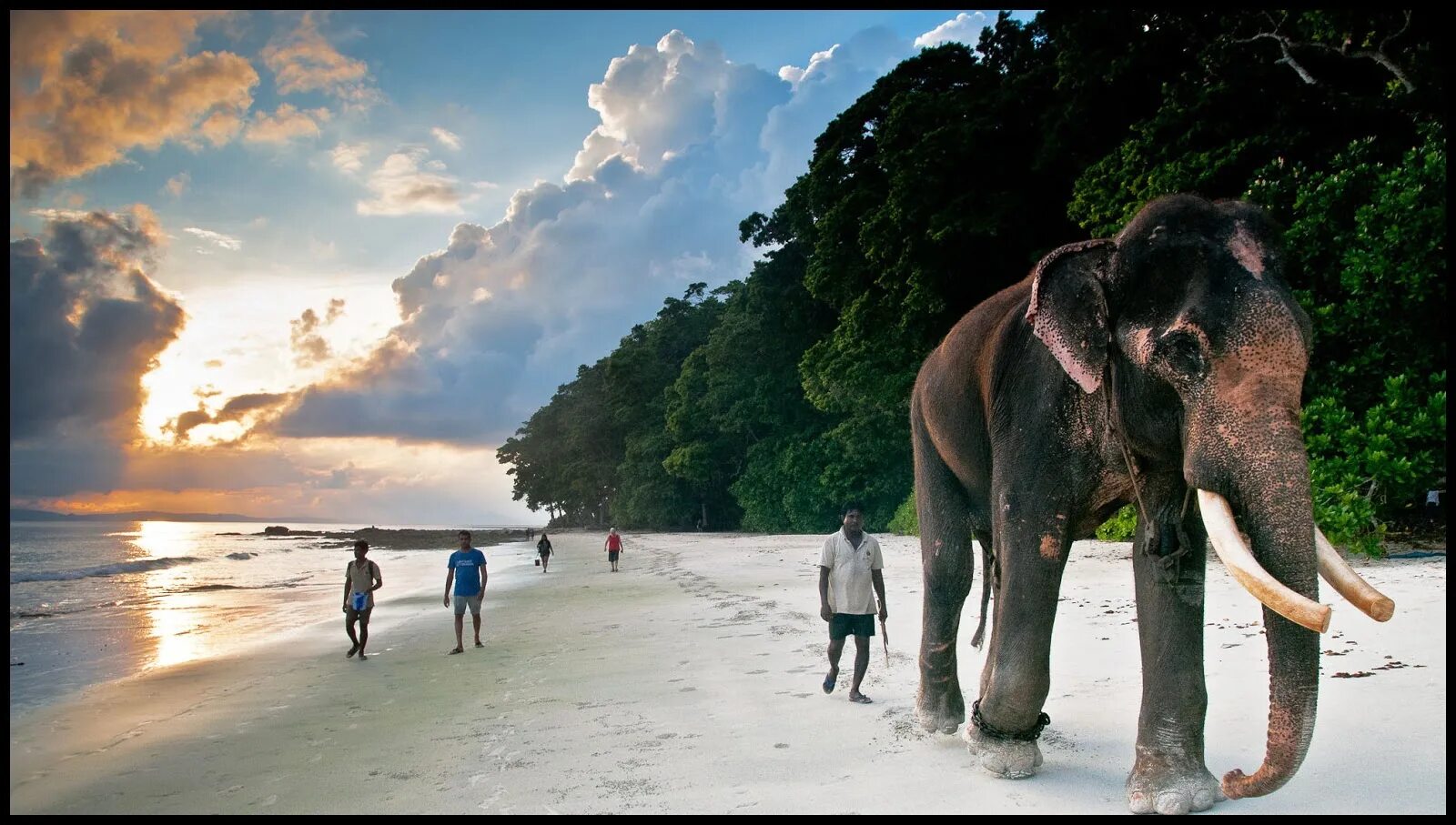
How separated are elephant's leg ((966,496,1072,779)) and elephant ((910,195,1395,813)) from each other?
1 centimetres

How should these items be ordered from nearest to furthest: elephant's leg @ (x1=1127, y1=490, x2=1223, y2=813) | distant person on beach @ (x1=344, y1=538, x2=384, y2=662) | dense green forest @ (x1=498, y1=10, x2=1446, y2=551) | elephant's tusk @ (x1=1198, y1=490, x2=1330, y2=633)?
1. elephant's tusk @ (x1=1198, y1=490, x2=1330, y2=633)
2. elephant's leg @ (x1=1127, y1=490, x2=1223, y2=813)
3. dense green forest @ (x1=498, y1=10, x2=1446, y2=551)
4. distant person on beach @ (x1=344, y1=538, x2=384, y2=662)

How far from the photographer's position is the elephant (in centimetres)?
374

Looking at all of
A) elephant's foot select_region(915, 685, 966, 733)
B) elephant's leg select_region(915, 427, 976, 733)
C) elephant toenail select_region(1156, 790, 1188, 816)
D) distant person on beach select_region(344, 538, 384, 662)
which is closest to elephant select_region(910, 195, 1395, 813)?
elephant toenail select_region(1156, 790, 1188, 816)

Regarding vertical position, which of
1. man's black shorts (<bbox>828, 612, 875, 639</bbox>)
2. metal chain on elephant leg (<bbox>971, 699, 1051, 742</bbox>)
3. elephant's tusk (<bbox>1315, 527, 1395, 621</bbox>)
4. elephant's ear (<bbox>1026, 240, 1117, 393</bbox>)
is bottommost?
metal chain on elephant leg (<bbox>971, 699, 1051, 742</bbox>)

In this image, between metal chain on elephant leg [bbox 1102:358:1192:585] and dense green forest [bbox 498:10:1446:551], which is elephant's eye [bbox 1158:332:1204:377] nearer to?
metal chain on elephant leg [bbox 1102:358:1192:585]

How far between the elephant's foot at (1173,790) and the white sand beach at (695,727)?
0.16m

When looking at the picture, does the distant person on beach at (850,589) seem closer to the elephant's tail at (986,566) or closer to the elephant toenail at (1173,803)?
the elephant's tail at (986,566)

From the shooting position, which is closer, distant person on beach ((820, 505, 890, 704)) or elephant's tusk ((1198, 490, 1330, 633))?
elephant's tusk ((1198, 490, 1330, 633))

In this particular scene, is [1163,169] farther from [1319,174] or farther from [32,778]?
[32,778]

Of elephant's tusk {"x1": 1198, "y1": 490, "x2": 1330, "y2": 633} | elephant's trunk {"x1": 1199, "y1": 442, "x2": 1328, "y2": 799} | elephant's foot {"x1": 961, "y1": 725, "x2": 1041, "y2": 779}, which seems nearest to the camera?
elephant's tusk {"x1": 1198, "y1": 490, "x2": 1330, "y2": 633}

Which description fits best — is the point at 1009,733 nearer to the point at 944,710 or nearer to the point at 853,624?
the point at 944,710

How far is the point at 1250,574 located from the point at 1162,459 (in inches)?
38.6

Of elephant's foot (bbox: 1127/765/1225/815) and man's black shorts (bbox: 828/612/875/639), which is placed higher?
man's black shorts (bbox: 828/612/875/639)

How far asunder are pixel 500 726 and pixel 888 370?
21898 mm
